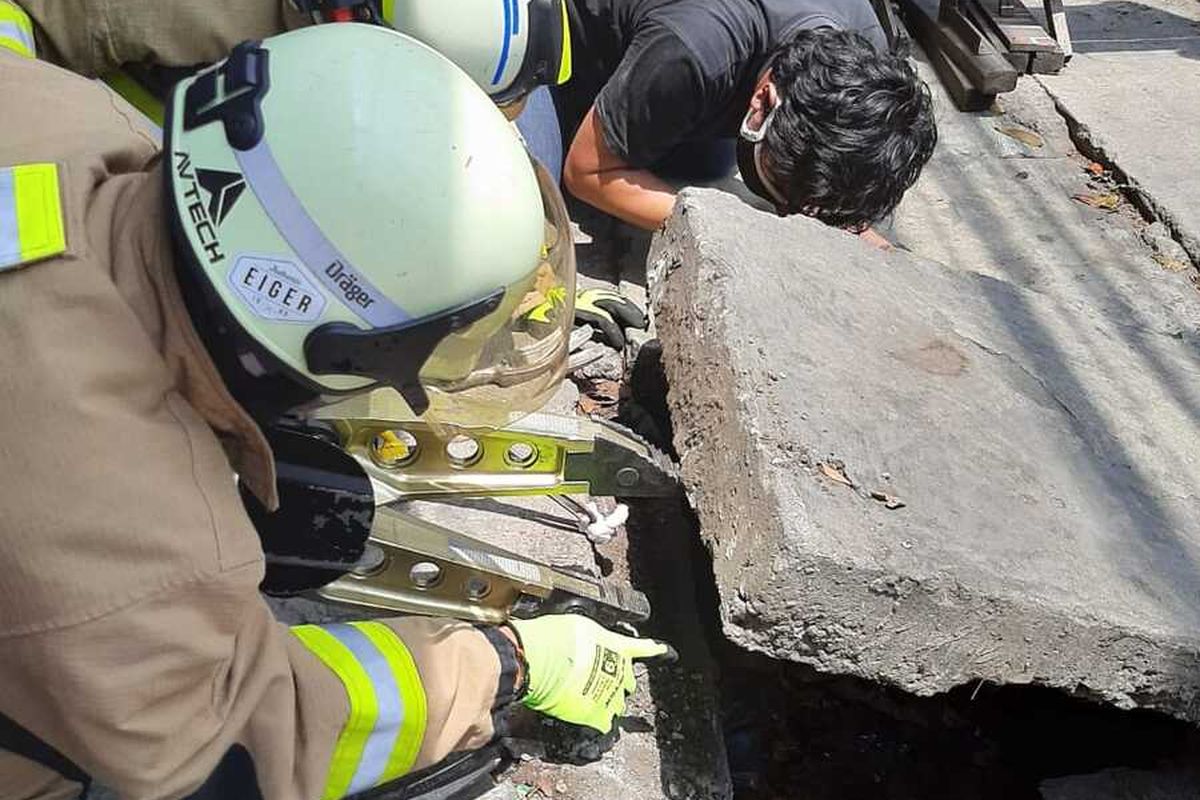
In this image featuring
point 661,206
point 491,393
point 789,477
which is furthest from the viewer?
point 661,206

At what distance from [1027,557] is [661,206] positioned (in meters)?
1.74

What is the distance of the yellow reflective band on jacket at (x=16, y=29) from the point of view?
2.29 meters

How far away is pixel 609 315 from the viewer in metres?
3.49

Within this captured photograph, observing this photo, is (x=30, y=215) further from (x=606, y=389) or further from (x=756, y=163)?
(x=756, y=163)

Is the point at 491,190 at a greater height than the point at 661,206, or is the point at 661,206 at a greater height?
the point at 491,190

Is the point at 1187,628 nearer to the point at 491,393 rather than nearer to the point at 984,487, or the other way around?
the point at 984,487

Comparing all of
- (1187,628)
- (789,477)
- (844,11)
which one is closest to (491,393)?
(789,477)

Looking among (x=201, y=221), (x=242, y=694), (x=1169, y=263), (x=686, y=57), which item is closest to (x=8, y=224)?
(x=201, y=221)

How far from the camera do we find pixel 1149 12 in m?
6.21

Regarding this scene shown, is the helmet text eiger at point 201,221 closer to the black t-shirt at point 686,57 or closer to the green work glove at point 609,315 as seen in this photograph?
the green work glove at point 609,315

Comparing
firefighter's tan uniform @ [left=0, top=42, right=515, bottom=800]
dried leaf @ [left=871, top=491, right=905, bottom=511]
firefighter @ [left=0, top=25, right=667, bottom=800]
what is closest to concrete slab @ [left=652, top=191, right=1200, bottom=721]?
dried leaf @ [left=871, top=491, right=905, bottom=511]

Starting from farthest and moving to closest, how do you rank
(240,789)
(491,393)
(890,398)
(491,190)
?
1. (890,398)
2. (491,393)
3. (240,789)
4. (491,190)

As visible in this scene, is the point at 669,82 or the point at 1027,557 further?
the point at 669,82

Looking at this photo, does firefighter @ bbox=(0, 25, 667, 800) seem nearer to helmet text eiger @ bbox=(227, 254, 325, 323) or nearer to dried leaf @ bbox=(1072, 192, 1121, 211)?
helmet text eiger @ bbox=(227, 254, 325, 323)
